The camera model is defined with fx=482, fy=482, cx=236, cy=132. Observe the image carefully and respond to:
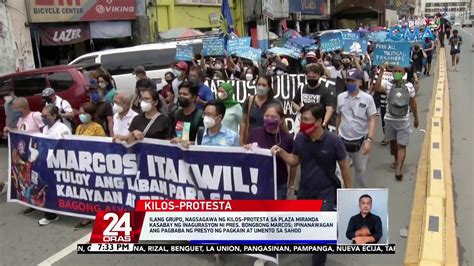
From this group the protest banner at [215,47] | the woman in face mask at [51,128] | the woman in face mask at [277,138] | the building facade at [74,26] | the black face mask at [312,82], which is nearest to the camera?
the woman in face mask at [277,138]

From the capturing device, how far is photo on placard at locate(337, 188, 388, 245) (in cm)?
365

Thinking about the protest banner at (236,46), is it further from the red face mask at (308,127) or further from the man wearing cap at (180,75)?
the red face mask at (308,127)

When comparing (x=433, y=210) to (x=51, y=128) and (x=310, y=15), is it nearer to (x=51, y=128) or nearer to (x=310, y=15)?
(x=51, y=128)

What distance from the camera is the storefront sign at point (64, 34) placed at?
1611 centimetres

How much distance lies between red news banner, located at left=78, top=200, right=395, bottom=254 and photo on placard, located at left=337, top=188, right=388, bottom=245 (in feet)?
0.37

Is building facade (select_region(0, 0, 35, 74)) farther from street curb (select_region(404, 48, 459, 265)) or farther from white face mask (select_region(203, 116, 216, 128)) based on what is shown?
street curb (select_region(404, 48, 459, 265))

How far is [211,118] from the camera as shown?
455 centimetres

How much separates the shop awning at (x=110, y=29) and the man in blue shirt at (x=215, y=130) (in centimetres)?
1421

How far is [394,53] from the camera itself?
838cm

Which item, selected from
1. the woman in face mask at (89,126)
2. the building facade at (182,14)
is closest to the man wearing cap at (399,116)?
the woman in face mask at (89,126)

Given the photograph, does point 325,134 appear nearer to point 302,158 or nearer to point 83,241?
point 302,158

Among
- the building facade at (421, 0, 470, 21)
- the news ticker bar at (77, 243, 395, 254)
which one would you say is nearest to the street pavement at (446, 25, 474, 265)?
the news ticker bar at (77, 243, 395, 254)

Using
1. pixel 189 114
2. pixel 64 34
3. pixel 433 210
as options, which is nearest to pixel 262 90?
pixel 189 114

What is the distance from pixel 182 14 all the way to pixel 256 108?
18.9 meters
